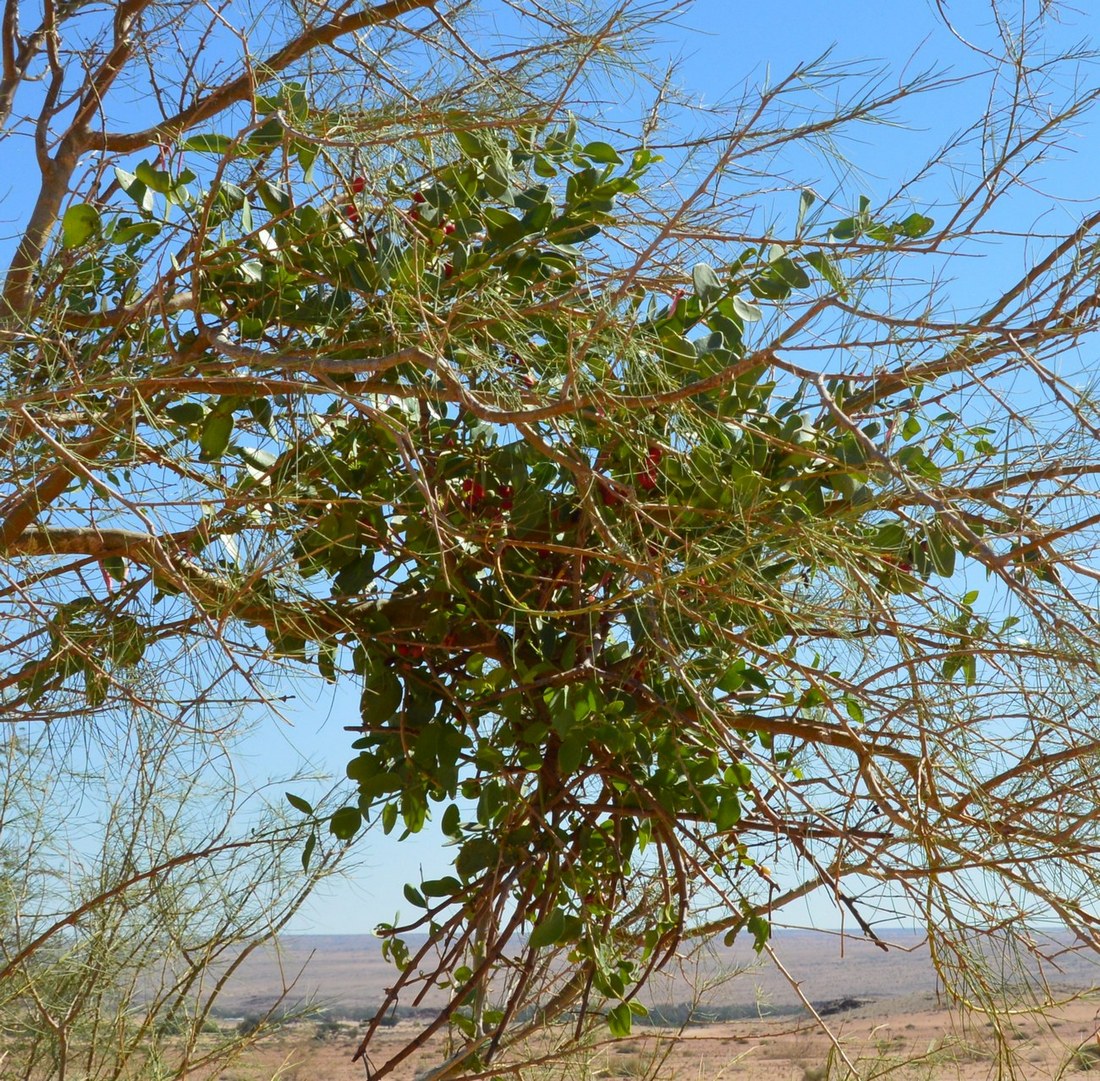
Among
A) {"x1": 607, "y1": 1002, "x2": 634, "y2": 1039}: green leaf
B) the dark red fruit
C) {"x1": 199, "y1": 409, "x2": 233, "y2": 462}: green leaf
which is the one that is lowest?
{"x1": 607, "y1": 1002, "x2": 634, "y2": 1039}: green leaf

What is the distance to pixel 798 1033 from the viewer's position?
5.69 feet

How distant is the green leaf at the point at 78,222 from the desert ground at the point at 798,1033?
1.01m

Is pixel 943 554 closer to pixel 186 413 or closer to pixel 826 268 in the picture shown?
pixel 826 268

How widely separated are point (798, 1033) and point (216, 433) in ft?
4.02

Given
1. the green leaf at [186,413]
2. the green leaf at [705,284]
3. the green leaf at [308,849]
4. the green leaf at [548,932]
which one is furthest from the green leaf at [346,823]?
the green leaf at [705,284]

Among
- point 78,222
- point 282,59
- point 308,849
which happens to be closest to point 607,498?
point 308,849

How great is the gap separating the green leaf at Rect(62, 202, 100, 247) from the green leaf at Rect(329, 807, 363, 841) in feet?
2.31

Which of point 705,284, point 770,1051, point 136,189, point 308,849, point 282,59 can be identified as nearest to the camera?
point 705,284

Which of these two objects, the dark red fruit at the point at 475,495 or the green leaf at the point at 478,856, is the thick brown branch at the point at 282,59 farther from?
the green leaf at the point at 478,856

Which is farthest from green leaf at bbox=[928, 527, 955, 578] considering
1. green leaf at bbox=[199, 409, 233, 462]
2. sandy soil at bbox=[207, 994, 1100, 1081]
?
sandy soil at bbox=[207, 994, 1100, 1081]

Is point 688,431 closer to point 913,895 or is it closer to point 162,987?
point 913,895

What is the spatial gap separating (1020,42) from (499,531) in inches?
30.7

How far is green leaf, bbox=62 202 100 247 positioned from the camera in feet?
4.11

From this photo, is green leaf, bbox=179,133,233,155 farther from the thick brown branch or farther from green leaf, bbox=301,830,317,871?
green leaf, bbox=301,830,317,871
